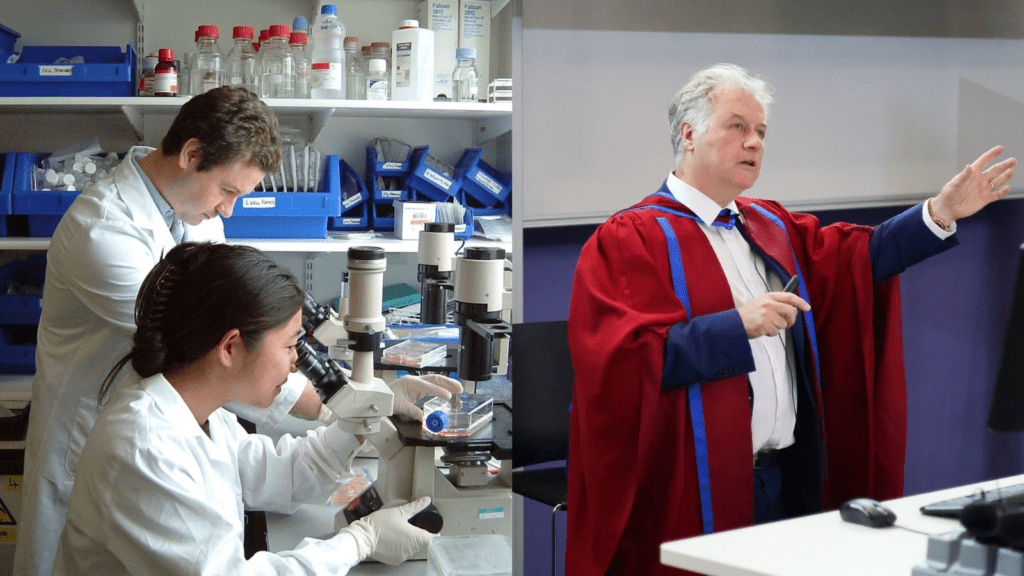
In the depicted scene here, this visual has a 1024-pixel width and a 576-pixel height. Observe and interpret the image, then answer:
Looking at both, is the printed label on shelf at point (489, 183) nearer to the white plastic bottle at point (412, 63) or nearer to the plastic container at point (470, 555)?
the white plastic bottle at point (412, 63)

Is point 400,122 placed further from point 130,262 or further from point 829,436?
point 829,436

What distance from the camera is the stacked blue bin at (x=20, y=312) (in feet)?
8.91

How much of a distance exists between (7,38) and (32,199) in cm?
62

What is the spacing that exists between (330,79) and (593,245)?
5.13 ft

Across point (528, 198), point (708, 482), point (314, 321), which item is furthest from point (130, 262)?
point (708, 482)

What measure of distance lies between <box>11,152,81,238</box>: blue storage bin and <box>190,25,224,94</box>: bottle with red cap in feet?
1.73

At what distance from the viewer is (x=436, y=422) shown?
1.62 meters

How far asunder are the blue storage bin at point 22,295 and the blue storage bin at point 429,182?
4.15 ft

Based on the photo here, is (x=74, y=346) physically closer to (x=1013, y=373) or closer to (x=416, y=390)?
(x=416, y=390)

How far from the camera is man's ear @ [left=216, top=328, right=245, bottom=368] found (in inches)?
53.4

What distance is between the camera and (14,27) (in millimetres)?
3012

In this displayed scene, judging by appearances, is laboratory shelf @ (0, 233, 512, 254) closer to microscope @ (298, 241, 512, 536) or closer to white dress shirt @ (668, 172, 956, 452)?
microscope @ (298, 241, 512, 536)

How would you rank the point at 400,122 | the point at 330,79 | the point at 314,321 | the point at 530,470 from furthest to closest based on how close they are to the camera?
the point at 400,122 < the point at 330,79 < the point at 530,470 < the point at 314,321

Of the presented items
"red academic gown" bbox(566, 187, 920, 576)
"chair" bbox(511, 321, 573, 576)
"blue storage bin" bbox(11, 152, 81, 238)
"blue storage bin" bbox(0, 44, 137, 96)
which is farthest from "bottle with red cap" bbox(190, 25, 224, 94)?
"red academic gown" bbox(566, 187, 920, 576)
